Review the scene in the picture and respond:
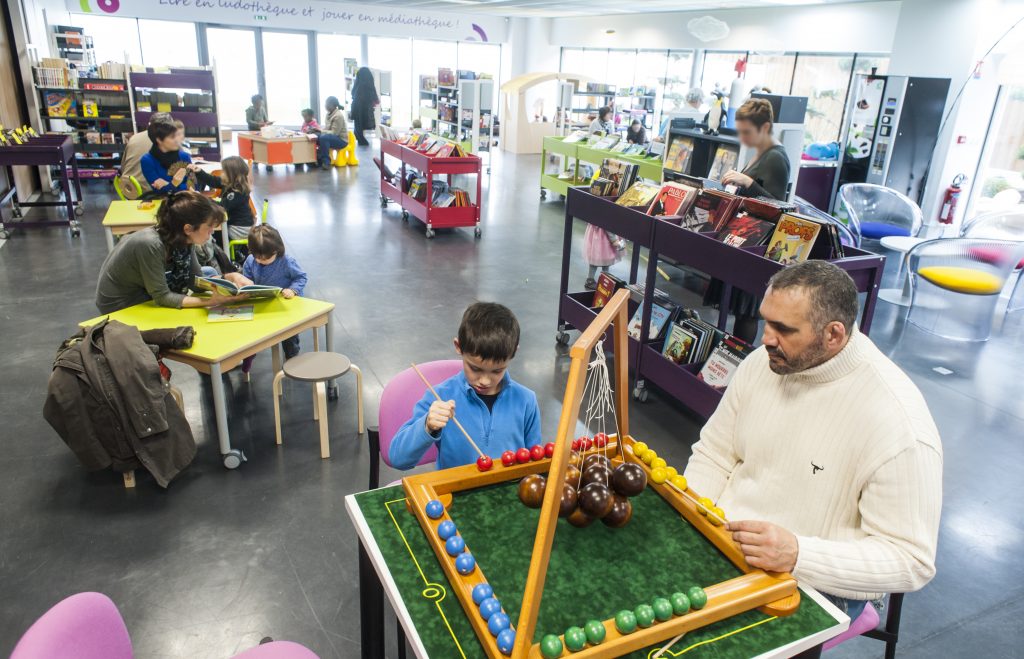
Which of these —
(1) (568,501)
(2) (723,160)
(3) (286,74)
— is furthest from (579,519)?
(3) (286,74)

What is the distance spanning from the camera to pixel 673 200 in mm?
4480

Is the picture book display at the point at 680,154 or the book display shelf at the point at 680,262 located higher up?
the picture book display at the point at 680,154

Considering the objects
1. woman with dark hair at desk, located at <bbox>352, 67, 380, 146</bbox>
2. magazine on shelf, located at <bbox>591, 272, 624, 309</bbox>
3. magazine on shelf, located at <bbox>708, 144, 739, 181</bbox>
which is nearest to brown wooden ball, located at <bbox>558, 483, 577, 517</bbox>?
magazine on shelf, located at <bbox>591, 272, 624, 309</bbox>

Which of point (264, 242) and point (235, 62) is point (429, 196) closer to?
point (264, 242)

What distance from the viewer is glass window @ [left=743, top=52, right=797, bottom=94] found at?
12.5 metres

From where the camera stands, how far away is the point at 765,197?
4629mm

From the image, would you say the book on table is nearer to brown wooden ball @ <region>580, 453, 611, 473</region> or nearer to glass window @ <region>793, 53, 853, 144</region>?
brown wooden ball @ <region>580, 453, 611, 473</region>

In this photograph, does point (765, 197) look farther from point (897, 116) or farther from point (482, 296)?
point (897, 116)

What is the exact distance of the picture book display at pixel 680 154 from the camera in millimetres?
7082

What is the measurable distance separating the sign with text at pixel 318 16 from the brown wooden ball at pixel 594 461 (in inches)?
691

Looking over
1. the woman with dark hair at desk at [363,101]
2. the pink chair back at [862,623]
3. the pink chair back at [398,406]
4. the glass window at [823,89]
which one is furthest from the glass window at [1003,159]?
the woman with dark hair at desk at [363,101]

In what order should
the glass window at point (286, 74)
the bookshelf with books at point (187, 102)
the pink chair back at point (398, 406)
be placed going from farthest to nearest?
the glass window at point (286, 74) < the bookshelf with books at point (187, 102) < the pink chair back at point (398, 406)

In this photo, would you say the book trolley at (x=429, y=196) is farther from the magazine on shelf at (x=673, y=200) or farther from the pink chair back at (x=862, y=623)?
the pink chair back at (x=862, y=623)

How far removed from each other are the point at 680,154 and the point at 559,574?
6329mm
